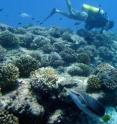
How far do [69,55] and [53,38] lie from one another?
3.46 m

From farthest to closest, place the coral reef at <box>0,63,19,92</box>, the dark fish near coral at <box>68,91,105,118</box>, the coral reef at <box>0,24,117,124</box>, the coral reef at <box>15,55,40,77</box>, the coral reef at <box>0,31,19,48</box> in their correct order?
the coral reef at <box>0,31,19,48</box> → the coral reef at <box>15,55,40,77</box> → the coral reef at <box>0,63,19,92</box> → the coral reef at <box>0,24,117,124</box> → the dark fish near coral at <box>68,91,105,118</box>

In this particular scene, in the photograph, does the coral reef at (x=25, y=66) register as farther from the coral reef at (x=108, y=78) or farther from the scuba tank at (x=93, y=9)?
the scuba tank at (x=93, y=9)

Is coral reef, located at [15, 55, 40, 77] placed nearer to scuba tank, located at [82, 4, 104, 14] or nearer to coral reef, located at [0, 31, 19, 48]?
coral reef, located at [0, 31, 19, 48]

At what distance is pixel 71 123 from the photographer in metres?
7.53

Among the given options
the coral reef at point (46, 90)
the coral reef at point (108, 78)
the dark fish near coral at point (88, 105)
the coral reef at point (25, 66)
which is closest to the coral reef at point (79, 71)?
the coral reef at point (46, 90)

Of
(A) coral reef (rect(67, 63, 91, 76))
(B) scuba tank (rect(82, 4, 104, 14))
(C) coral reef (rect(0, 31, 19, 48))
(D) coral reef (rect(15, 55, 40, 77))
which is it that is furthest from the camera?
(B) scuba tank (rect(82, 4, 104, 14))

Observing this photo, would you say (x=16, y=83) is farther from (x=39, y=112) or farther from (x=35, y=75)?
(x=39, y=112)

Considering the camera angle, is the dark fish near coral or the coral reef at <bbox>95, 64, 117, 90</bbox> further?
the coral reef at <bbox>95, 64, 117, 90</bbox>

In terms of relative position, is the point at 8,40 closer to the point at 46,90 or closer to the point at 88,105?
the point at 46,90

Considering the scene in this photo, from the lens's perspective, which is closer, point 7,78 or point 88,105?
point 88,105

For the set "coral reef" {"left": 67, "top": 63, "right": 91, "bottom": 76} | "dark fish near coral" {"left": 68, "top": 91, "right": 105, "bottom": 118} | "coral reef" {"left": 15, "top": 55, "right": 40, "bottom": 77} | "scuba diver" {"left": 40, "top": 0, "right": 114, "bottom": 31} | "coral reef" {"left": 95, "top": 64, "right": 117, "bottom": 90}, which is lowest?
"scuba diver" {"left": 40, "top": 0, "right": 114, "bottom": 31}

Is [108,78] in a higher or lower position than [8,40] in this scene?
higher

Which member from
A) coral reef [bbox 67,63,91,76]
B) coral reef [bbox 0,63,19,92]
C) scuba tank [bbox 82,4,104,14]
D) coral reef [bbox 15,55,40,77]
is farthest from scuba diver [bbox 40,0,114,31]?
coral reef [bbox 0,63,19,92]

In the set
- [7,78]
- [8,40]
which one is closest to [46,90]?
[7,78]
